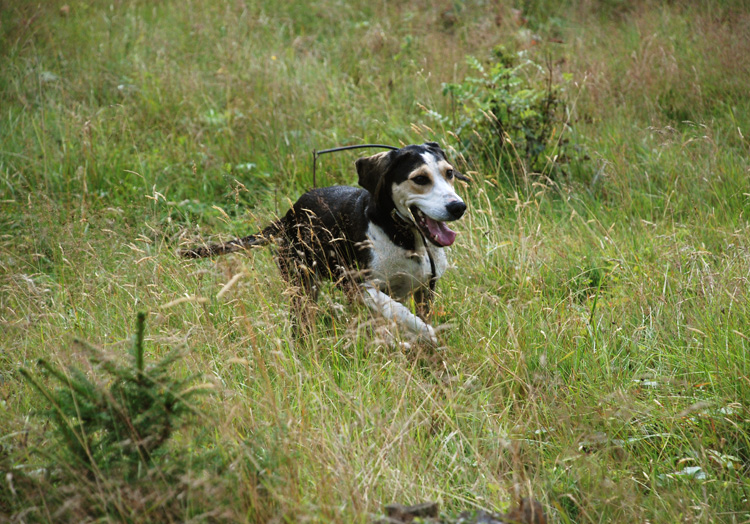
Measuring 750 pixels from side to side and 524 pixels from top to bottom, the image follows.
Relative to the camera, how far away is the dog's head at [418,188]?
3.50 m

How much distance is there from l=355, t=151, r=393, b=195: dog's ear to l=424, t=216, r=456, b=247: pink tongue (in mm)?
370

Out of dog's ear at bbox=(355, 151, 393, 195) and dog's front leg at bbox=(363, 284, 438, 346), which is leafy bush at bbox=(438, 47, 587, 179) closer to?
dog's ear at bbox=(355, 151, 393, 195)

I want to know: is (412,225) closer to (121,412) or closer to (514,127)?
(514,127)

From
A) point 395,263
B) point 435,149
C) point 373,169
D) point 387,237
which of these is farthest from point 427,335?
point 435,149

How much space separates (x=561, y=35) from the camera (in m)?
8.10

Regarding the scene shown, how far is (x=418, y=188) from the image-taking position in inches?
141

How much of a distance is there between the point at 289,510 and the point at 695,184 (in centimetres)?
401

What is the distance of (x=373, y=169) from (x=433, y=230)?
1.75ft

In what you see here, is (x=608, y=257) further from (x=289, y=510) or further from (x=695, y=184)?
(x=289, y=510)

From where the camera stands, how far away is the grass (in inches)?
89.9

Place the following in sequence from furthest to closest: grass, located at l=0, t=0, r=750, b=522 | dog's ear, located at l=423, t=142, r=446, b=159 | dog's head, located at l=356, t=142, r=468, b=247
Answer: dog's ear, located at l=423, t=142, r=446, b=159
dog's head, located at l=356, t=142, r=468, b=247
grass, located at l=0, t=0, r=750, b=522

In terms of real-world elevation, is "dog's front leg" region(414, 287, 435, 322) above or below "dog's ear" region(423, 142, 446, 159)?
below

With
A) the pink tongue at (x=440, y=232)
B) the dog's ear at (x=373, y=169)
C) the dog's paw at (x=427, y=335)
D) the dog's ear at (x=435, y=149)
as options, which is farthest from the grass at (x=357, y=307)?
the dog's ear at (x=373, y=169)

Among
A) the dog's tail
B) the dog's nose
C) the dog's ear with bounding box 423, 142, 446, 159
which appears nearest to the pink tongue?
the dog's nose
